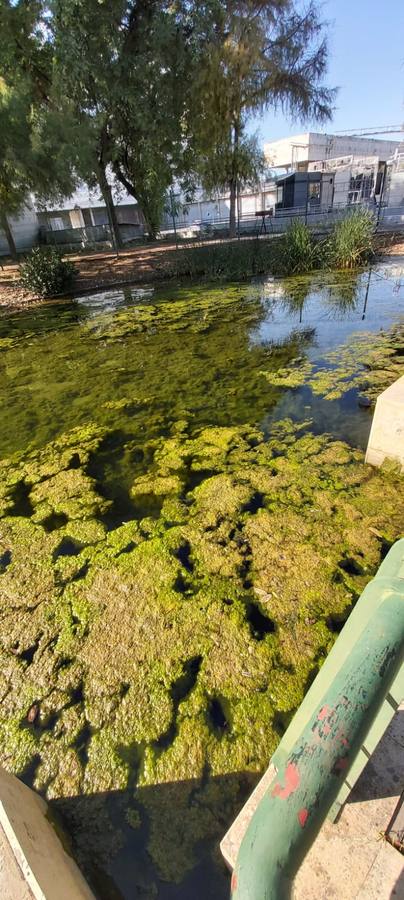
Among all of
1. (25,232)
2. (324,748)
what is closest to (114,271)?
(25,232)

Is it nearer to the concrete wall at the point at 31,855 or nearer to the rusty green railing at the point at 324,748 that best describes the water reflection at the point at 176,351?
the concrete wall at the point at 31,855

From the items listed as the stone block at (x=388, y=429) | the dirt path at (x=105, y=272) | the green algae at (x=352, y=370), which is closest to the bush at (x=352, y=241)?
the dirt path at (x=105, y=272)

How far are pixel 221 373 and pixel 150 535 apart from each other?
243 cm

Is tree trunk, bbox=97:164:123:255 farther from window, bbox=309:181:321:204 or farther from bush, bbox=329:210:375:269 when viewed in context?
window, bbox=309:181:321:204

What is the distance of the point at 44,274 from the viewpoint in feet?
28.2

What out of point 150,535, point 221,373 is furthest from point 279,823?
point 221,373

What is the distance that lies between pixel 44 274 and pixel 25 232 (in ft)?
36.8

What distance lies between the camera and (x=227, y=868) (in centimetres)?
107

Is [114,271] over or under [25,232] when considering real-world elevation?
under

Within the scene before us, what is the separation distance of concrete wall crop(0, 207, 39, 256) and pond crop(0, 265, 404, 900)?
1497cm

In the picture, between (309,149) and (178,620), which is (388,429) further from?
(309,149)

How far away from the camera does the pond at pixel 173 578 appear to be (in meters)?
1.24

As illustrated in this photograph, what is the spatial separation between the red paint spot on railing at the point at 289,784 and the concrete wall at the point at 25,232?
18998mm

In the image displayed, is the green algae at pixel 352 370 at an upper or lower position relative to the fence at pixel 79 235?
lower
